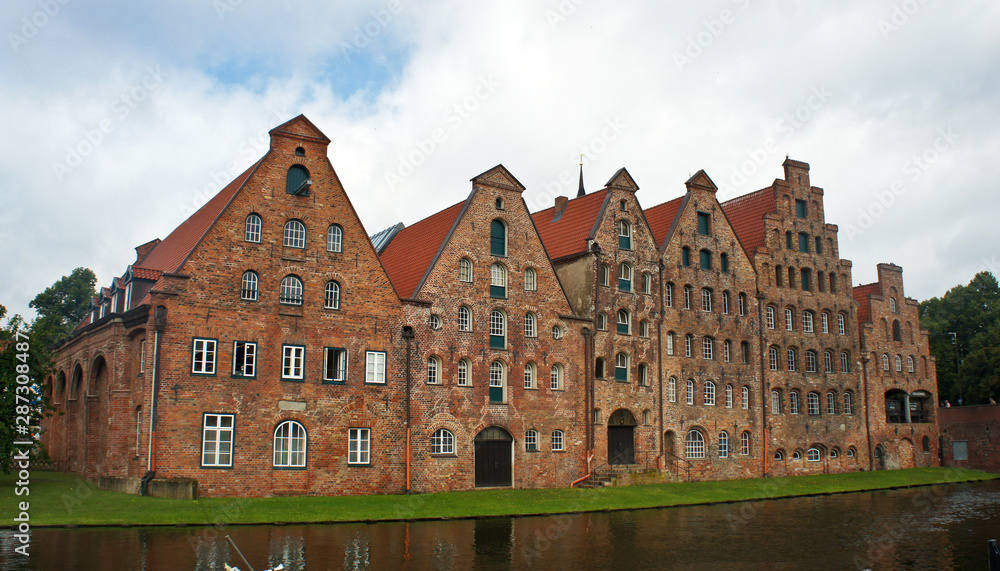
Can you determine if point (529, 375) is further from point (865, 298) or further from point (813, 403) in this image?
point (865, 298)

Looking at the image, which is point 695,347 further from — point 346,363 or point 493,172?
point 346,363

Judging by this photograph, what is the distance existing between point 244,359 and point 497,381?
12.2 metres

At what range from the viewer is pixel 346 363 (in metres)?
34.9

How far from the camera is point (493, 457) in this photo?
38500 mm

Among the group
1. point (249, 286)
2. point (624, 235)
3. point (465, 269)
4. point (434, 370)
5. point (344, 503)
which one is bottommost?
point (344, 503)

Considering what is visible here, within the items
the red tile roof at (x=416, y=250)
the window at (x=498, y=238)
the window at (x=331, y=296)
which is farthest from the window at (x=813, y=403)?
the window at (x=331, y=296)

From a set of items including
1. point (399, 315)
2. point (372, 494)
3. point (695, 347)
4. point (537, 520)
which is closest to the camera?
point (537, 520)

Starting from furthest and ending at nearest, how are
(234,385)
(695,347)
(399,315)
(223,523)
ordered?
(695,347) → (399,315) → (234,385) → (223,523)

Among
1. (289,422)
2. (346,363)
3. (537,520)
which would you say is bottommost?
(537,520)

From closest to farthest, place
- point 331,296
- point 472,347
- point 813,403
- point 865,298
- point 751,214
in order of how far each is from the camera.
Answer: point 331,296
point 472,347
point 813,403
point 751,214
point 865,298

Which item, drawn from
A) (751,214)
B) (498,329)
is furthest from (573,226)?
(751,214)

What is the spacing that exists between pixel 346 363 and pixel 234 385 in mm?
4827

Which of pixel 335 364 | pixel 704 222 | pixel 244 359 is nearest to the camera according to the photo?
pixel 244 359

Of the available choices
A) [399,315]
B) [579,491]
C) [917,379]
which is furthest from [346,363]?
[917,379]
